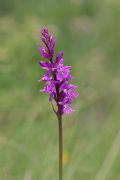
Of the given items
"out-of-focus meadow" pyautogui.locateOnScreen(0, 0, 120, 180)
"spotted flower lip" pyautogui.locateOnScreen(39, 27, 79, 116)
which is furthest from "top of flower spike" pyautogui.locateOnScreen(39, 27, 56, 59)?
"out-of-focus meadow" pyautogui.locateOnScreen(0, 0, 120, 180)

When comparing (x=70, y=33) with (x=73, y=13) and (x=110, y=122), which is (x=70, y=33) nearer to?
(x=73, y=13)

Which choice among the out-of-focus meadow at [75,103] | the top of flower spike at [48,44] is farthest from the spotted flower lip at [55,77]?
the out-of-focus meadow at [75,103]

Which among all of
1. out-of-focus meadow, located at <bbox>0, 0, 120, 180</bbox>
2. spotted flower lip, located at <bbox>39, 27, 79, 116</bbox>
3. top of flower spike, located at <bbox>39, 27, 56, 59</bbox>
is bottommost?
spotted flower lip, located at <bbox>39, 27, 79, 116</bbox>

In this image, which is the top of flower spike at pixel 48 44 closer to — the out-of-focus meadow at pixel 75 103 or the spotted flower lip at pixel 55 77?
the spotted flower lip at pixel 55 77

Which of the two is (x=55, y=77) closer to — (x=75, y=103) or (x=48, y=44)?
(x=48, y=44)

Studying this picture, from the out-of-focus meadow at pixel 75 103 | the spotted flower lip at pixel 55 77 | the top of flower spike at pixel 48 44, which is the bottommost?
the spotted flower lip at pixel 55 77

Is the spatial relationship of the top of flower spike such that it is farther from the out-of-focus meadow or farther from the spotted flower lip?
the out-of-focus meadow

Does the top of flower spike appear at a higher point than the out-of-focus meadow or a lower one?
lower

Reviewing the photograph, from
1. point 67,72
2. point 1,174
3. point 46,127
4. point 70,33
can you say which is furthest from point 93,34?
point 67,72

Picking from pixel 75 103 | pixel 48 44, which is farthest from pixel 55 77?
pixel 75 103
